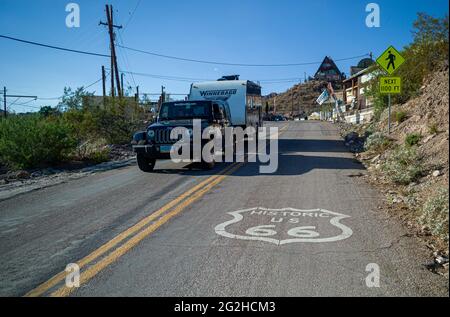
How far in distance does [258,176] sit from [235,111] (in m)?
8.27

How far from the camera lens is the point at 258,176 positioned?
32.9 ft

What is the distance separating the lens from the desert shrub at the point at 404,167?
810 cm

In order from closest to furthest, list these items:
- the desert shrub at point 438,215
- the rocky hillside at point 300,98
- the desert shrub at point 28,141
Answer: the desert shrub at point 438,215 → the desert shrub at point 28,141 → the rocky hillside at point 300,98

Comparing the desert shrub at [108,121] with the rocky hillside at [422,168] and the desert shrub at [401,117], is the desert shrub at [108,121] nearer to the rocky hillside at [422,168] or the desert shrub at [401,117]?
the rocky hillside at [422,168]

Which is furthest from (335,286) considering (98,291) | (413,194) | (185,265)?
(413,194)

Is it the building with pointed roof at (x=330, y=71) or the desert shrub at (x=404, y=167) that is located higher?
the building with pointed roof at (x=330, y=71)

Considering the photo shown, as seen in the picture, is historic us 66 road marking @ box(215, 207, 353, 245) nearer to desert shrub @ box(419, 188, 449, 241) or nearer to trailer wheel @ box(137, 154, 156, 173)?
desert shrub @ box(419, 188, 449, 241)

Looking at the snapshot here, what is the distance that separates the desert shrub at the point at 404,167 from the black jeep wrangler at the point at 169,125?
4.88m

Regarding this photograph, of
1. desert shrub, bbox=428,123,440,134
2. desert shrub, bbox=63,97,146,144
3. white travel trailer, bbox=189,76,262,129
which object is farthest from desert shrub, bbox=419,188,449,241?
desert shrub, bbox=63,97,146,144

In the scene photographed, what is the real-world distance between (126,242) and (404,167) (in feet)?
21.2

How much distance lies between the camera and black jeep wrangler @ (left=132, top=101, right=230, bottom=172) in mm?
10797

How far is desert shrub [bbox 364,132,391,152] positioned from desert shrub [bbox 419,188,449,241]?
26.3 ft

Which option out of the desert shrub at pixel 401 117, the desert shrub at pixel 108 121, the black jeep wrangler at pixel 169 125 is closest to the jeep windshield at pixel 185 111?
the black jeep wrangler at pixel 169 125

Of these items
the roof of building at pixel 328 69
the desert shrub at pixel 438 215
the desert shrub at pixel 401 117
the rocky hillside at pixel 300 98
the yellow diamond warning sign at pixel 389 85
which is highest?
the roof of building at pixel 328 69
